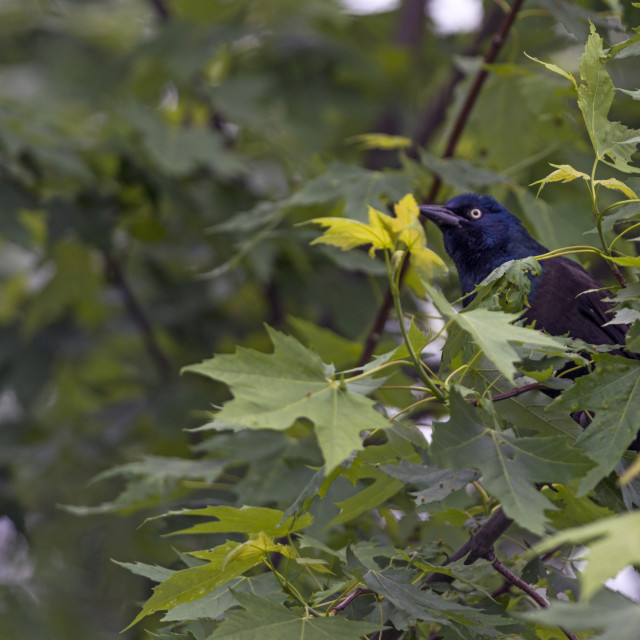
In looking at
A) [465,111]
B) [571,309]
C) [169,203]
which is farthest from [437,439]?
[169,203]

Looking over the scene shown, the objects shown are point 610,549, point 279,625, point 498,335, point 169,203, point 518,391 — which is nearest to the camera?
point 610,549

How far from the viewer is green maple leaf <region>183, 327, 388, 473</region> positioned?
1.43 m

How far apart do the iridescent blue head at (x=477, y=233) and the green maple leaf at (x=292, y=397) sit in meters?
1.61

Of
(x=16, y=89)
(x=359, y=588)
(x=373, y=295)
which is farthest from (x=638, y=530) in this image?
(x=16, y=89)

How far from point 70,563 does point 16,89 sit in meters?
3.39

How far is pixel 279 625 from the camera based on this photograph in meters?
1.57

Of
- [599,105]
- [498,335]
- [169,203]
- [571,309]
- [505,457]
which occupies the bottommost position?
[169,203]

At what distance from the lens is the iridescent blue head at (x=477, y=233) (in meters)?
3.09

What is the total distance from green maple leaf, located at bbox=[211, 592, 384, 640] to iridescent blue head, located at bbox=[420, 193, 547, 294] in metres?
1.69

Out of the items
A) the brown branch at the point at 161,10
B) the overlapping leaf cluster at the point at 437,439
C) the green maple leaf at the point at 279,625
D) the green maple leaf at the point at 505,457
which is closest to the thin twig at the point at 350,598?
the overlapping leaf cluster at the point at 437,439

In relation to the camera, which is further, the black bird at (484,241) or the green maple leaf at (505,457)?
the black bird at (484,241)

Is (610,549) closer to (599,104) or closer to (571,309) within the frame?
(599,104)

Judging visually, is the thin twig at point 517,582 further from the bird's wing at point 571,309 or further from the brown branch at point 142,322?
the brown branch at point 142,322

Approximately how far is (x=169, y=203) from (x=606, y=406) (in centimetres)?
328
